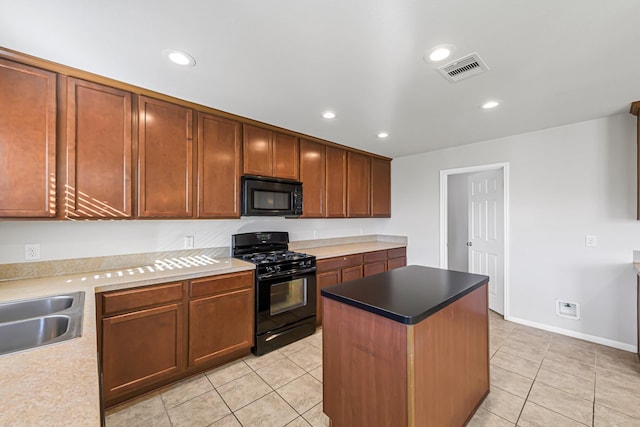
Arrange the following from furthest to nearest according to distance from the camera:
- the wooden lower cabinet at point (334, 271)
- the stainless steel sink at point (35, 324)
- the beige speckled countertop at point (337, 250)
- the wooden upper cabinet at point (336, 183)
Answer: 1. the wooden upper cabinet at point (336, 183)
2. the beige speckled countertop at point (337, 250)
3. the wooden lower cabinet at point (334, 271)
4. the stainless steel sink at point (35, 324)

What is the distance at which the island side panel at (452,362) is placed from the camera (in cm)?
138

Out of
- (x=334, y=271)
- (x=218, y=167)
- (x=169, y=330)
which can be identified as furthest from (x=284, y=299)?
(x=218, y=167)

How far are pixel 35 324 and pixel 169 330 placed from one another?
0.96 meters

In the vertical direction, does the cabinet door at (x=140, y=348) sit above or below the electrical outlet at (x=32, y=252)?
below

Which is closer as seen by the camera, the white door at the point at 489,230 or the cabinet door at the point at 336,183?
the white door at the point at 489,230

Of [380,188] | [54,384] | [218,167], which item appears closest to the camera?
[54,384]

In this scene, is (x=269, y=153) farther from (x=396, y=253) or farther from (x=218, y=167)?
(x=396, y=253)

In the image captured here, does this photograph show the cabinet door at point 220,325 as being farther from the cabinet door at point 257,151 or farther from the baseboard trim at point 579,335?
the baseboard trim at point 579,335

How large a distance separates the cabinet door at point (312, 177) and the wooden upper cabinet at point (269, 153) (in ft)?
0.47

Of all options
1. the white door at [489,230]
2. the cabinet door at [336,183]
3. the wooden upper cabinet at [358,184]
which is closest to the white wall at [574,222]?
the white door at [489,230]

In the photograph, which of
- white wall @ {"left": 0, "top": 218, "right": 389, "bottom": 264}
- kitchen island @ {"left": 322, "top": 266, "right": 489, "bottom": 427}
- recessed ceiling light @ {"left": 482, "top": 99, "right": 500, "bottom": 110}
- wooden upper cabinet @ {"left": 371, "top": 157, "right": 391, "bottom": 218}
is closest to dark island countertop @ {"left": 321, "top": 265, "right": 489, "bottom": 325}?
kitchen island @ {"left": 322, "top": 266, "right": 489, "bottom": 427}

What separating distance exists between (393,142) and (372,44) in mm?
2308

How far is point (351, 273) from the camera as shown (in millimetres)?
3709

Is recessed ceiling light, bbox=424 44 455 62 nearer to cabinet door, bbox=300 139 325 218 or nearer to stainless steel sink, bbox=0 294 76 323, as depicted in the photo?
cabinet door, bbox=300 139 325 218
